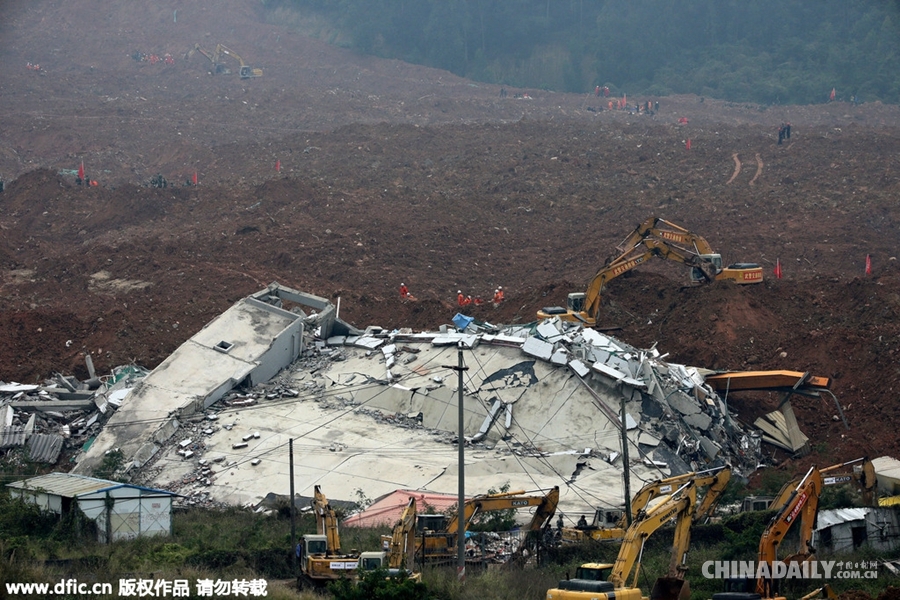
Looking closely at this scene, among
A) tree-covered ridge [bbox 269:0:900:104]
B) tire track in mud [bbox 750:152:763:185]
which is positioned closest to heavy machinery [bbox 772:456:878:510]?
tire track in mud [bbox 750:152:763:185]

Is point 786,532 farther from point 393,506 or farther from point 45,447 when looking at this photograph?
point 45,447

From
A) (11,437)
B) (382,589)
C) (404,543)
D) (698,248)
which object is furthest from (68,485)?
(698,248)

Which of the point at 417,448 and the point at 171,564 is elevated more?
the point at 417,448

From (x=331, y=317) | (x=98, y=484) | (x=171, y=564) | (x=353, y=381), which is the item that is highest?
(x=331, y=317)

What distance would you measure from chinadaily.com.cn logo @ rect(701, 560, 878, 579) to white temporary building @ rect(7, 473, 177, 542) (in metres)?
8.37

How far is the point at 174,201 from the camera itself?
45500 mm

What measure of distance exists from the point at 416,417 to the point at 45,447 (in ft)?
23.8

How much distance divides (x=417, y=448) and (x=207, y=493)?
13.2ft

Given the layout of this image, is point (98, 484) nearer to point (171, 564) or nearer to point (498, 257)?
point (171, 564)

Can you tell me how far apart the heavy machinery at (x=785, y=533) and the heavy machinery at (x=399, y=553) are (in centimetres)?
408

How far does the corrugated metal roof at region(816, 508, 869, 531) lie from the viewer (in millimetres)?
16884

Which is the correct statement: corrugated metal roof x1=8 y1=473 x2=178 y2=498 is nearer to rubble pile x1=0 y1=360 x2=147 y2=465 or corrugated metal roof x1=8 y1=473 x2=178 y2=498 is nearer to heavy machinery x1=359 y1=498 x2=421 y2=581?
rubble pile x1=0 y1=360 x2=147 y2=465

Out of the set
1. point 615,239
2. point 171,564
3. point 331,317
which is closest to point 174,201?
point 615,239

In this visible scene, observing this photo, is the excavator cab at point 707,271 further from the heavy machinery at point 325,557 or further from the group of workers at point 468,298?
the heavy machinery at point 325,557
